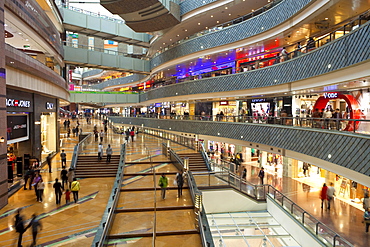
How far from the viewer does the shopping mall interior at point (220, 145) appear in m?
9.90

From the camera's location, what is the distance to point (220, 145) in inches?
1170

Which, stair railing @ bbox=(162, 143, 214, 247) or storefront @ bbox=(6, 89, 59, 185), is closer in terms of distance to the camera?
stair railing @ bbox=(162, 143, 214, 247)

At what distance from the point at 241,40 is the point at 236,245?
49.2 feet

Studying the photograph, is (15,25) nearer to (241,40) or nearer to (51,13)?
(51,13)

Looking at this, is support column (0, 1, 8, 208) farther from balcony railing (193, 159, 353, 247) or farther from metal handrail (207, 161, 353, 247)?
metal handrail (207, 161, 353, 247)

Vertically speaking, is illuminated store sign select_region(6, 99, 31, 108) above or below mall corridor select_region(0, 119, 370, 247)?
above

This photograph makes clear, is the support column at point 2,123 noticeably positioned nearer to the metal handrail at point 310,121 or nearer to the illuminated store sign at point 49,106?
the illuminated store sign at point 49,106

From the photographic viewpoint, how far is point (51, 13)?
22719 millimetres

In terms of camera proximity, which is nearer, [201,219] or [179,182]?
[201,219]

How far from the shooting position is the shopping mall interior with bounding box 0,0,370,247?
990 cm

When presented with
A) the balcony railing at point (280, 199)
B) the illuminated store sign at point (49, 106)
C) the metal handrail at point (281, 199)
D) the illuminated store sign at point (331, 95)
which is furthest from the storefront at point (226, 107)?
the illuminated store sign at point (49, 106)

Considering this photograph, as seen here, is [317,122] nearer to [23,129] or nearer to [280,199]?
[280,199]

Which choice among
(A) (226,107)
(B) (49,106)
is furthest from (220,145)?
(B) (49,106)

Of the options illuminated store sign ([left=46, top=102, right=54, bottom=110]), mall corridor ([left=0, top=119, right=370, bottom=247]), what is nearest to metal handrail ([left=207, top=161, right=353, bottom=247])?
Answer: mall corridor ([left=0, top=119, right=370, bottom=247])
